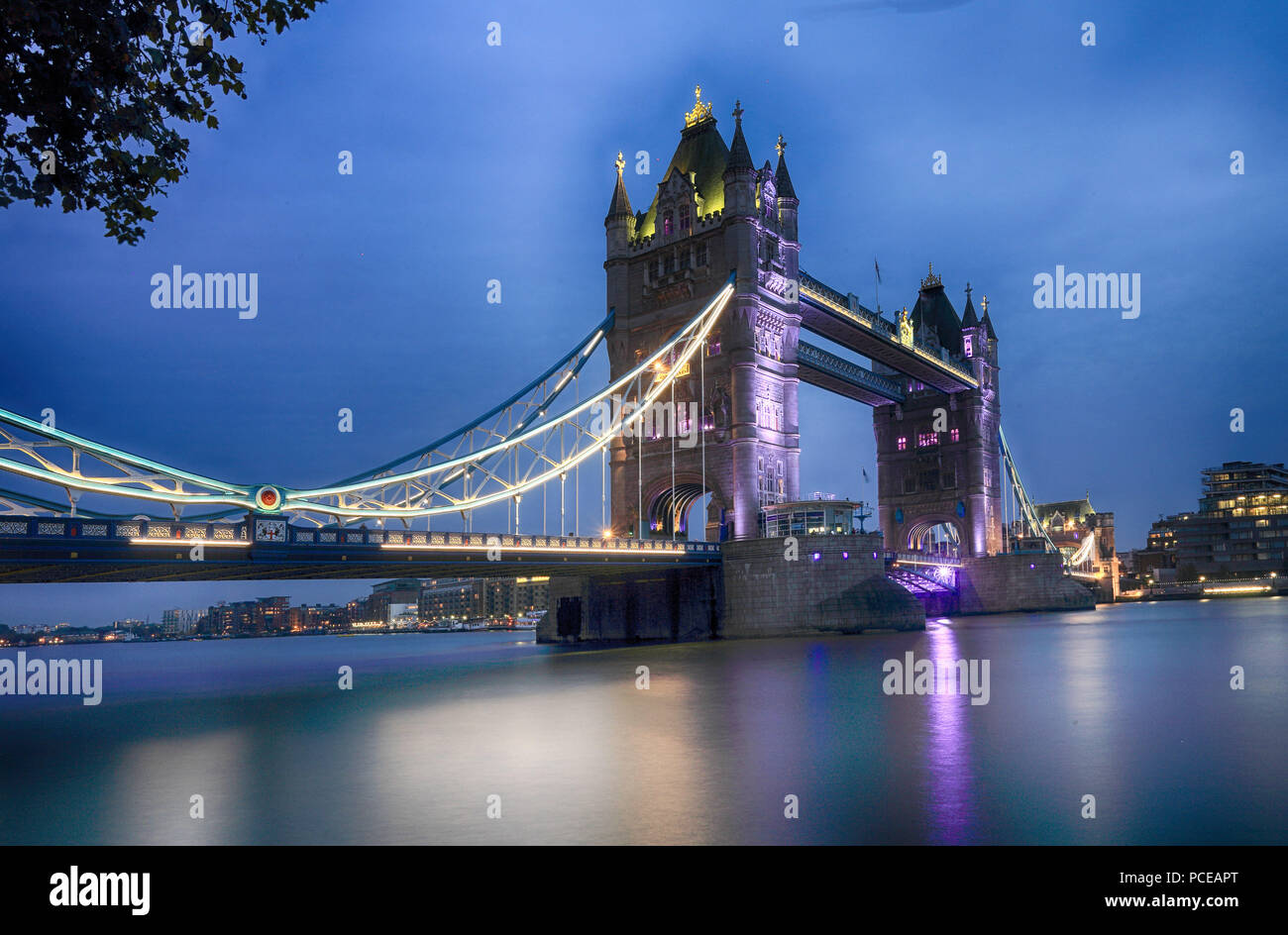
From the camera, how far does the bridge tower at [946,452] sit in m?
77.9

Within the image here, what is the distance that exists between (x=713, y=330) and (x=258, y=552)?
100ft

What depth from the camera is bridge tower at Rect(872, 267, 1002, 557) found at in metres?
77.9

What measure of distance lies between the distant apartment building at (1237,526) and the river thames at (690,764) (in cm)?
11876

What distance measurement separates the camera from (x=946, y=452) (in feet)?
262

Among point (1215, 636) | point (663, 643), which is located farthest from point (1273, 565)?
point (663, 643)

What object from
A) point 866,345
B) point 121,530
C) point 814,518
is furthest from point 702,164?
point 121,530

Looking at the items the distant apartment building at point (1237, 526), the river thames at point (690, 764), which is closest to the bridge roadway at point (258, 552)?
the river thames at point (690, 764)

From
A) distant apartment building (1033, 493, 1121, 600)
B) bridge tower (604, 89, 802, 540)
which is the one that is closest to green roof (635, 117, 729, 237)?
bridge tower (604, 89, 802, 540)

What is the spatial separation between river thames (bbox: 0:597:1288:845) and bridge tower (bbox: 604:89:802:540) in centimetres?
2555

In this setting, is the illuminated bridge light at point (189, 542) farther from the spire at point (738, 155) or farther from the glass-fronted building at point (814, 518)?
the spire at point (738, 155)

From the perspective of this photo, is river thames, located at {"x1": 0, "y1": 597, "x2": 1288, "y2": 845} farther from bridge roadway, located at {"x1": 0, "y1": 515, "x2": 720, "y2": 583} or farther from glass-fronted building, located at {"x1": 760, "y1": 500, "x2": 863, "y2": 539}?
glass-fronted building, located at {"x1": 760, "y1": 500, "x2": 863, "y2": 539}

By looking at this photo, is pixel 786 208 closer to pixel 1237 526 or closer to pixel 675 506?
pixel 675 506

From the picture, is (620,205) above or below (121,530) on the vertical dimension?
above
